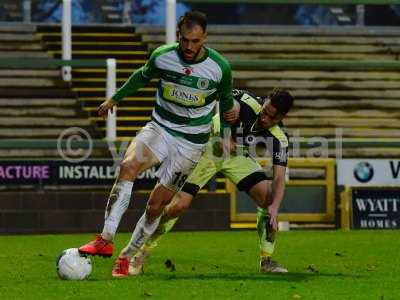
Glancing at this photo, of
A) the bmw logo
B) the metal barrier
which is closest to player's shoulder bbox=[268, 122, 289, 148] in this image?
the metal barrier

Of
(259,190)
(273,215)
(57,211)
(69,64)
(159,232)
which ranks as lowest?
(57,211)

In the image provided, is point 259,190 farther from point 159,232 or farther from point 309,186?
point 309,186

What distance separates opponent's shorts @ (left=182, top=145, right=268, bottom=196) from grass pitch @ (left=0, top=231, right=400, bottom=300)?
724mm

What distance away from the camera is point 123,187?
927 centimetres

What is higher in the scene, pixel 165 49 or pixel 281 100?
pixel 165 49

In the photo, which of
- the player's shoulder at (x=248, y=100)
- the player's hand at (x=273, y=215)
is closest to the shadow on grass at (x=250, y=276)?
the player's hand at (x=273, y=215)

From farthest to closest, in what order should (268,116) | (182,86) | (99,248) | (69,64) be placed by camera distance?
(69,64) < (268,116) < (182,86) < (99,248)

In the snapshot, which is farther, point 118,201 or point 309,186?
point 309,186

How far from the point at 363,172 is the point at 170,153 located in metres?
9.61

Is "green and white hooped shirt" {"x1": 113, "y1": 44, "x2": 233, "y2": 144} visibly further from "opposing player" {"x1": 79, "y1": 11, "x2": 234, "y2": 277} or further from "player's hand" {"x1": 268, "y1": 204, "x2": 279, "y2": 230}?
"player's hand" {"x1": 268, "y1": 204, "x2": 279, "y2": 230}

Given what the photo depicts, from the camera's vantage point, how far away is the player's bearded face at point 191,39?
9.26 meters

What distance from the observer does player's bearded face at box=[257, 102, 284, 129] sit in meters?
10.4

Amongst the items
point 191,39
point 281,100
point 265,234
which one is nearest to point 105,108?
point 191,39

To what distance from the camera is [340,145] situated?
655 inches
